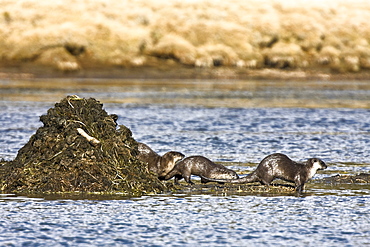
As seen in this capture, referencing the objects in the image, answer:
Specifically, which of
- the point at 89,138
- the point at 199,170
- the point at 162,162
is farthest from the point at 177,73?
the point at 89,138

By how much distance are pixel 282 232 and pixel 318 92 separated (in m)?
38.6

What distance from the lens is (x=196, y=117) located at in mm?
29312

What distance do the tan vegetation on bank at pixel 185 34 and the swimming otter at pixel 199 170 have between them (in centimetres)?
4503

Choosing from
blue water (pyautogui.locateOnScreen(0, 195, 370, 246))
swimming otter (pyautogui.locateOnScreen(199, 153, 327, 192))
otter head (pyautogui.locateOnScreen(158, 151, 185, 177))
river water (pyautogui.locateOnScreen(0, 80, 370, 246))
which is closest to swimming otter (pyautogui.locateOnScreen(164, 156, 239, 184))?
otter head (pyautogui.locateOnScreen(158, 151, 185, 177))

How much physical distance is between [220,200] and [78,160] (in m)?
2.52

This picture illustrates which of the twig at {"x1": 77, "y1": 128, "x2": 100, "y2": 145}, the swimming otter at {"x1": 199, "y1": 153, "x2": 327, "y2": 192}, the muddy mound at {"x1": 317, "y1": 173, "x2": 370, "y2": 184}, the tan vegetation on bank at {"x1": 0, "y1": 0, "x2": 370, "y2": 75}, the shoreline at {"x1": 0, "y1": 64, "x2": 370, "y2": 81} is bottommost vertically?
the muddy mound at {"x1": 317, "y1": 173, "x2": 370, "y2": 184}

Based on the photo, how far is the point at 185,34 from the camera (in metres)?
64.8

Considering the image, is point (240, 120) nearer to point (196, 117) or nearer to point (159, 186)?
point (196, 117)

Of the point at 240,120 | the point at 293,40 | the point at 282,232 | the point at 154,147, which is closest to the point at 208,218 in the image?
the point at 282,232

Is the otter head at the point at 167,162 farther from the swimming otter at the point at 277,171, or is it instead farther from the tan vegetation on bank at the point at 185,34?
the tan vegetation on bank at the point at 185,34

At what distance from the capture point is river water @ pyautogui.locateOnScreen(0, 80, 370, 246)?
10227 millimetres

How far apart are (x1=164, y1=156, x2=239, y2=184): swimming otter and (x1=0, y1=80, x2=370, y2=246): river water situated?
0.70m

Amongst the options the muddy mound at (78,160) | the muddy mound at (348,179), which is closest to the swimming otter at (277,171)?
the muddy mound at (348,179)

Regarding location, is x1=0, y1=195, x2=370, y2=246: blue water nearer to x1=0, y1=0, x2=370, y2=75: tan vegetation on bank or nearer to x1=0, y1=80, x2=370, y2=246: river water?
x1=0, y1=80, x2=370, y2=246: river water
